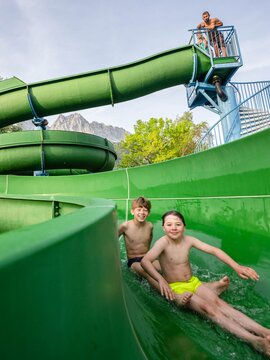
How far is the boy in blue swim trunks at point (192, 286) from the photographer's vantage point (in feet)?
5.76

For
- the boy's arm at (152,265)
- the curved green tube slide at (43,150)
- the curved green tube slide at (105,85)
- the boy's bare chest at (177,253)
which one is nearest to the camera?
the boy's arm at (152,265)

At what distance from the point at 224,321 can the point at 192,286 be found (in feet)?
1.56

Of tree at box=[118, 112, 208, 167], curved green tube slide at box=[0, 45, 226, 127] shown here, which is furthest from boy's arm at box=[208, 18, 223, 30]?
tree at box=[118, 112, 208, 167]

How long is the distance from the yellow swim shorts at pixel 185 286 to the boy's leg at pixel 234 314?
0.32 ft

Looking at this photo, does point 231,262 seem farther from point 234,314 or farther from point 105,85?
point 105,85

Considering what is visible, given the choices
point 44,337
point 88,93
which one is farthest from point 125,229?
point 88,93

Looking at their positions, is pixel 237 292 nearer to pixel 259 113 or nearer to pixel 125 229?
pixel 125 229

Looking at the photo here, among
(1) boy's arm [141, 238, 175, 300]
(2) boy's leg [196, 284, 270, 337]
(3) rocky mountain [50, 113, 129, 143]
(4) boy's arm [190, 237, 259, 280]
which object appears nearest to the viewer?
(2) boy's leg [196, 284, 270, 337]

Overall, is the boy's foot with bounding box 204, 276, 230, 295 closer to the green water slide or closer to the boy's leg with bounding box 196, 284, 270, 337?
the boy's leg with bounding box 196, 284, 270, 337

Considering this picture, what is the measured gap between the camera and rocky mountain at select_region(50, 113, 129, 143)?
488ft

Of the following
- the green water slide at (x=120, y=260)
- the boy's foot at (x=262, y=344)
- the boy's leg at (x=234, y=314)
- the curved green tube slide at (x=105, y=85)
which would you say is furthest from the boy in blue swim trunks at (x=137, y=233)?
the curved green tube slide at (x=105, y=85)

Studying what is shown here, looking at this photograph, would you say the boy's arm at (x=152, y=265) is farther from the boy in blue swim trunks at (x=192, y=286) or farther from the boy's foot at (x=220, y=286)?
the boy's foot at (x=220, y=286)

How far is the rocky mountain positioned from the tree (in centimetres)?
11617

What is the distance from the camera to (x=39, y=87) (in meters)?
8.93
